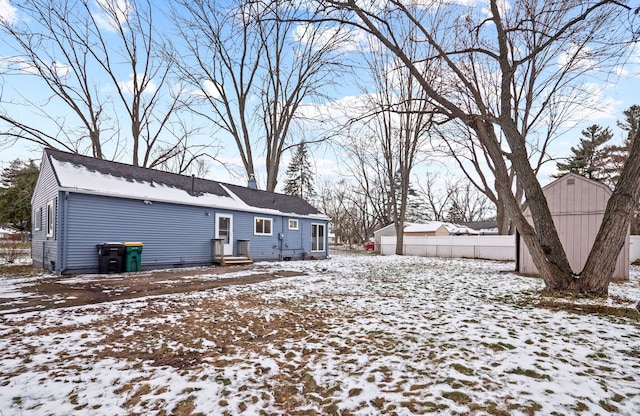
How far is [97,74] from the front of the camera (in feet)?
61.8

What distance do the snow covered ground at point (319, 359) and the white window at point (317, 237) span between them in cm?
1279

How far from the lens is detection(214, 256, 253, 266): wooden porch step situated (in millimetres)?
12680

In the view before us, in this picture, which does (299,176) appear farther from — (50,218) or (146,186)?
(50,218)

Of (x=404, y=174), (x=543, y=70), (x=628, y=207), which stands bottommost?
(x=628, y=207)

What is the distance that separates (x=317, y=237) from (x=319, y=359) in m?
15.4

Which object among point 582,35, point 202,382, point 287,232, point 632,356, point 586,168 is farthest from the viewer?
point 586,168

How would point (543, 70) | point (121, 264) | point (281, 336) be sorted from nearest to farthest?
point (281, 336) → point (121, 264) → point (543, 70)

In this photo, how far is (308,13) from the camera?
22.4ft

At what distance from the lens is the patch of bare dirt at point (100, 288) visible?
5.46 metres

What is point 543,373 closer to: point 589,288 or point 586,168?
point 589,288

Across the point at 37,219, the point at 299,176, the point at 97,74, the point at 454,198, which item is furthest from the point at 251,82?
the point at 454,198

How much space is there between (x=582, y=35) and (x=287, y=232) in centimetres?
1317

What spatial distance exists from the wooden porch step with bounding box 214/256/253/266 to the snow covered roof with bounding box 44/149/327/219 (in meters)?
2.15

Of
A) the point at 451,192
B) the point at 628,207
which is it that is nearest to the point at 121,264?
the point at 628,207
